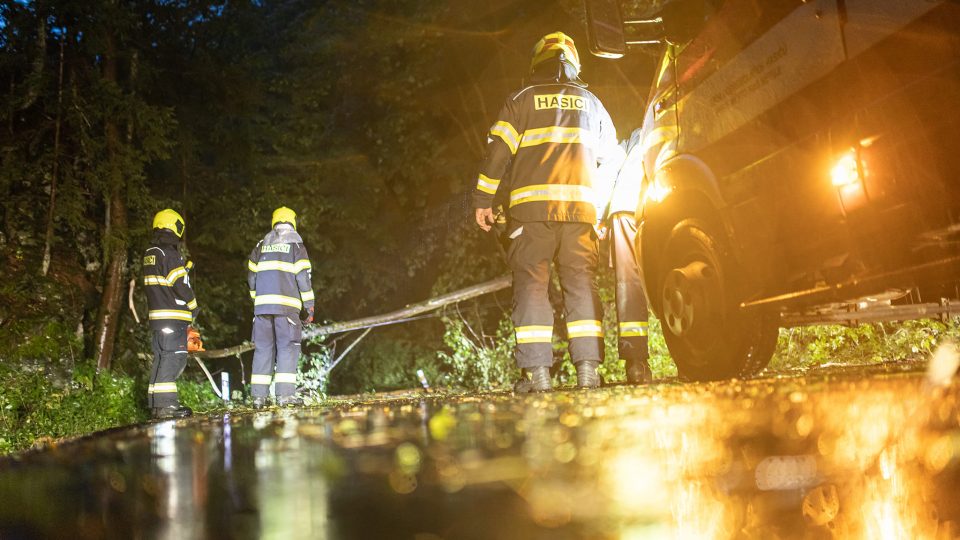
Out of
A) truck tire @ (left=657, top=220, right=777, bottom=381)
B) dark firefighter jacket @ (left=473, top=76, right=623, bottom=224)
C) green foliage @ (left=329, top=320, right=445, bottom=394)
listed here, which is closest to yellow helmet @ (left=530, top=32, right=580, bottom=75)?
dark firefighter jacket @ (left=473, top=76, right=623, bottom=224)

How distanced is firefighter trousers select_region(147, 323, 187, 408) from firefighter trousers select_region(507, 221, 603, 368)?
5147mm

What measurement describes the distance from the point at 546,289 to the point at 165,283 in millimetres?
5449

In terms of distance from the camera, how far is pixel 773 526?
1.32m

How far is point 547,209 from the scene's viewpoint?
5770 millimetres

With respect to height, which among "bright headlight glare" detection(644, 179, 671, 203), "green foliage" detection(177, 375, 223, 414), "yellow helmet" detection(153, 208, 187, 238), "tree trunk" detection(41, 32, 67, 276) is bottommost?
"green foliage" detection(177, 375, 223, 414)

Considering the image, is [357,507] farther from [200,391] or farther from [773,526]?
[200,391]

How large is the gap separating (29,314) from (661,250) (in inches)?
339

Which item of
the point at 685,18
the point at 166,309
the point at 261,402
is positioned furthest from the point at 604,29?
the point at 166,309

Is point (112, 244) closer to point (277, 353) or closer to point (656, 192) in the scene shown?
point (277, 353)

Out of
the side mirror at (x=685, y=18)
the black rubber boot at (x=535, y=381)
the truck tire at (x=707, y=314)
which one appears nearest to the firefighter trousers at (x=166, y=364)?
the black rubber boot at (x=535, y=381)

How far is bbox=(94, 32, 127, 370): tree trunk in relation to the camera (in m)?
11.1

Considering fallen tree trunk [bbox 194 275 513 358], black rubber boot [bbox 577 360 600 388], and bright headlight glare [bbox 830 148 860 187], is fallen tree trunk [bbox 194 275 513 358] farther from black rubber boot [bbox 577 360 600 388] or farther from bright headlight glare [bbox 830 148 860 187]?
bright headlight glare [bbox 830 148 860 187]

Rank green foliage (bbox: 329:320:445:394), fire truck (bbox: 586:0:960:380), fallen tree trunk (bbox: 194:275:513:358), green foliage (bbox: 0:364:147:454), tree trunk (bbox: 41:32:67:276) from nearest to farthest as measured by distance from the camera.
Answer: fire truck (bbox: 586:0:960:380), green foliage (bbox: 0:364:147:454), fallen tree trunk (bbox: 194:275:513:358), tree trunk (bbox: 41:32:67:276), green foliage (bbox: 329:320:445:394)

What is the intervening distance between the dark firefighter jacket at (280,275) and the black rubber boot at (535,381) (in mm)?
4566
